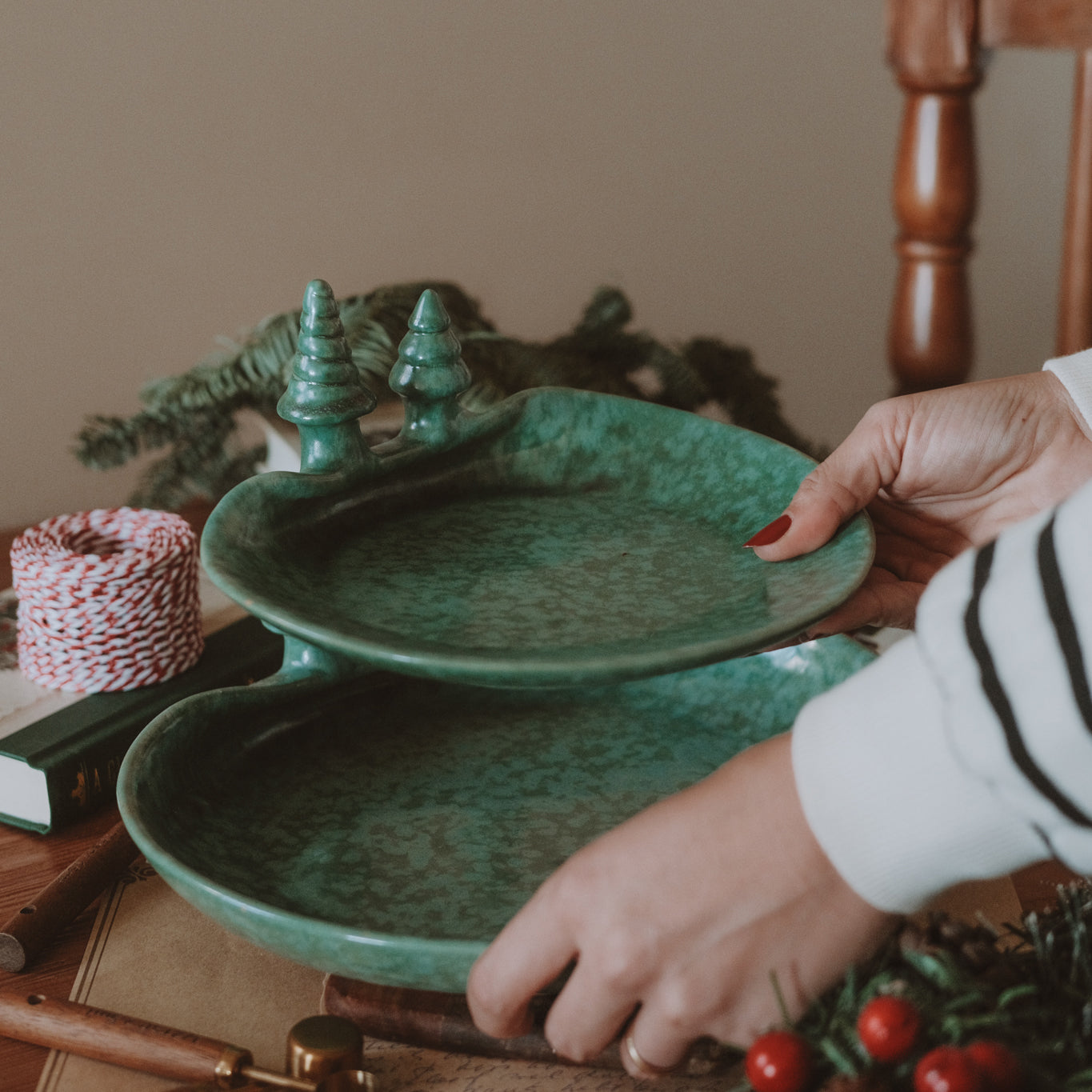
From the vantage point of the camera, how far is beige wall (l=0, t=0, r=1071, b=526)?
1178 millimetres

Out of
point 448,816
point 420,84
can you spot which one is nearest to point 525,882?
point 448,816

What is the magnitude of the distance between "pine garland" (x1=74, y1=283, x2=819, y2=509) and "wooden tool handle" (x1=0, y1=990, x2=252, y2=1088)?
0.52 meters

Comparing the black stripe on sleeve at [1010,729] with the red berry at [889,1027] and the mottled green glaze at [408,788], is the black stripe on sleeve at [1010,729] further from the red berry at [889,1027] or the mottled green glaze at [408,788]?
the mottled green glaze at [408,788]

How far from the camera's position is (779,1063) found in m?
0.39

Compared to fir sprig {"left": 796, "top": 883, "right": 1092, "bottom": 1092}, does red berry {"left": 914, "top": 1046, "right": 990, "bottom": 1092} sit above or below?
above

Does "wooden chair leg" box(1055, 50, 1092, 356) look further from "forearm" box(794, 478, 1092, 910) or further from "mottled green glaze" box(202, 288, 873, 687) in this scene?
"forearm" box(794, 478, 1092, 910)

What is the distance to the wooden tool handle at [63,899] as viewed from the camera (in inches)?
21.0

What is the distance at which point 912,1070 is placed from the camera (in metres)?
0.38

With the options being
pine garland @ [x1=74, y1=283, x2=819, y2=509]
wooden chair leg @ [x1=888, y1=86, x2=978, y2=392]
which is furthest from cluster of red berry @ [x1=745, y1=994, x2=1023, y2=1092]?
wooden chair leg @ [x1=888, y1=86, x2=978, y2=392]

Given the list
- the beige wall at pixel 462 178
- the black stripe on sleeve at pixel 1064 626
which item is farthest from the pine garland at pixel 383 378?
the black stripe on sleeve at pixel 1064 626

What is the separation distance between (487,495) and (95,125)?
2.63 feet

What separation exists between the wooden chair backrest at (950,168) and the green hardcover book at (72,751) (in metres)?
0.87

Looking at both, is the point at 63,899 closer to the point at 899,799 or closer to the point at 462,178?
the point at 899,799

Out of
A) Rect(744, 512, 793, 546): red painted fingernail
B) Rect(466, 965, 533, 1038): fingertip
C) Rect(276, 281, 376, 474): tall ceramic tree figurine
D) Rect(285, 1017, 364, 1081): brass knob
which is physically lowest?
Rect(285, 1017, 364, 1081): brass knob
